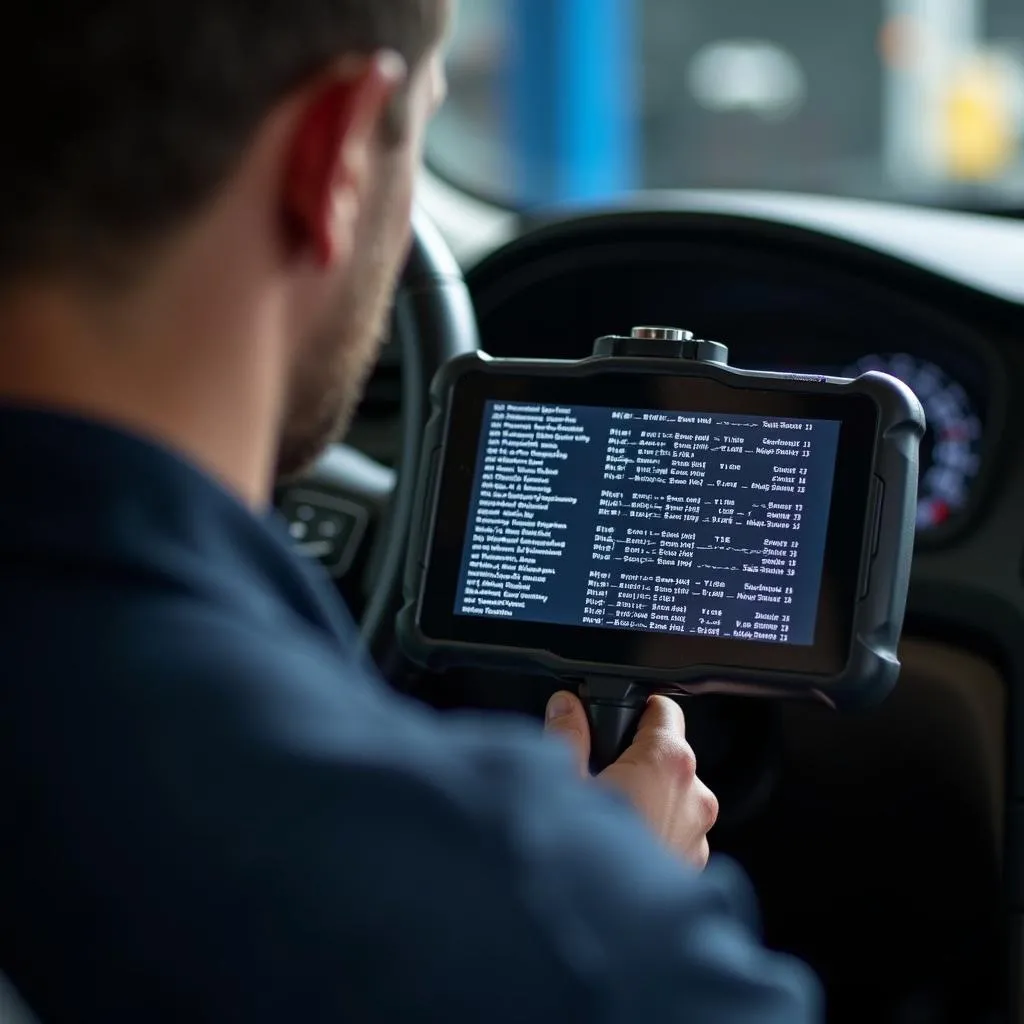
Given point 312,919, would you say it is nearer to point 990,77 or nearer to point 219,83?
point 219,83

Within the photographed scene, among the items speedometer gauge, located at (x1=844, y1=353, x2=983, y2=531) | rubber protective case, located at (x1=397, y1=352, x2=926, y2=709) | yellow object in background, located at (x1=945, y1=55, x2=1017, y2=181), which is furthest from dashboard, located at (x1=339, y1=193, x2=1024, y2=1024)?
yellow object in background, located at (x1=945, y1=55, x2=1017, y2=181)

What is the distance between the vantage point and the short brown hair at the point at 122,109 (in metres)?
0.61

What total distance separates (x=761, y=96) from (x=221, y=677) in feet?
18.4

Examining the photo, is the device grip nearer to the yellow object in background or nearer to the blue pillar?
the blue pillar

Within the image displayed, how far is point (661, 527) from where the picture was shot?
1086mm

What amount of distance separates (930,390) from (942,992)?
2.12ft

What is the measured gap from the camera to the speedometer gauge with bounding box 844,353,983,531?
5.21 ft

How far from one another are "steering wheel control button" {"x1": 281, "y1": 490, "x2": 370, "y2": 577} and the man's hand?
0.56 m

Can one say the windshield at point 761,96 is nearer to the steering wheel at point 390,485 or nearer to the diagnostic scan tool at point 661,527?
the steering wheel at point 390,485

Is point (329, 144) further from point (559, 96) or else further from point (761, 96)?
point (761, 96)

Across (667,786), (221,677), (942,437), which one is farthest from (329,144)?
(942,437)

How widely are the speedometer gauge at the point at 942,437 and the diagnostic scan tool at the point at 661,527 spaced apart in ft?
1.76

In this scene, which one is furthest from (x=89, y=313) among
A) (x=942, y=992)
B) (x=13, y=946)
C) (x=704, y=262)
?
(x=942, y=992)

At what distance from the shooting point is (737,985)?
588 millimetres
